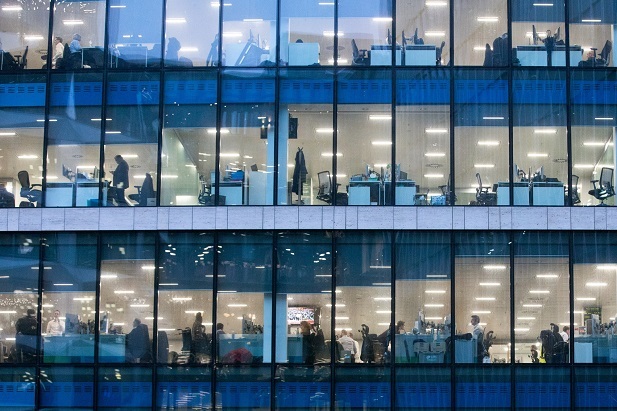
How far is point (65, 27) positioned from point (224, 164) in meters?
5.54

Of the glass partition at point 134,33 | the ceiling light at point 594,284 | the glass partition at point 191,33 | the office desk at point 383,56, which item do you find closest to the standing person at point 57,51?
the glass partition at point 134,33

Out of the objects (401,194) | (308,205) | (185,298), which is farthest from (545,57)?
(185,298)

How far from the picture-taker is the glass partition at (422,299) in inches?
1054

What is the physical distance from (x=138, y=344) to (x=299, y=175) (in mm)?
5758

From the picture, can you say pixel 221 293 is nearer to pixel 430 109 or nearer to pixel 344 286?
pixel 344 286

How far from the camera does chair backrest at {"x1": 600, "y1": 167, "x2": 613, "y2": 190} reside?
27.5 meters

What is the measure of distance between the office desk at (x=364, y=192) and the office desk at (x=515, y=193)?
3.02 meters

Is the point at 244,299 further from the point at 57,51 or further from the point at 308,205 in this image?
the point at 57,51

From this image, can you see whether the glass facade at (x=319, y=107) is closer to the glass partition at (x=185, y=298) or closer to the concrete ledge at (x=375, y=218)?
the concrete ledge at (x=375, y=218)

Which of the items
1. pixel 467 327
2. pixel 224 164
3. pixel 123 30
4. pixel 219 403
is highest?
pixel 123 30

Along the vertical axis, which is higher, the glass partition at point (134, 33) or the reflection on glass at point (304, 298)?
the glass partition at point (134, 33)

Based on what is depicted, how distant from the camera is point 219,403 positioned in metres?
26.7

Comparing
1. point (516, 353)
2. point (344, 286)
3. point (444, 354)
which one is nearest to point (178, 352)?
point (344, 286)

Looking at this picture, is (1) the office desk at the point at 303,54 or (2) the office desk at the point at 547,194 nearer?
(2) the office desk at the point at 547,194
